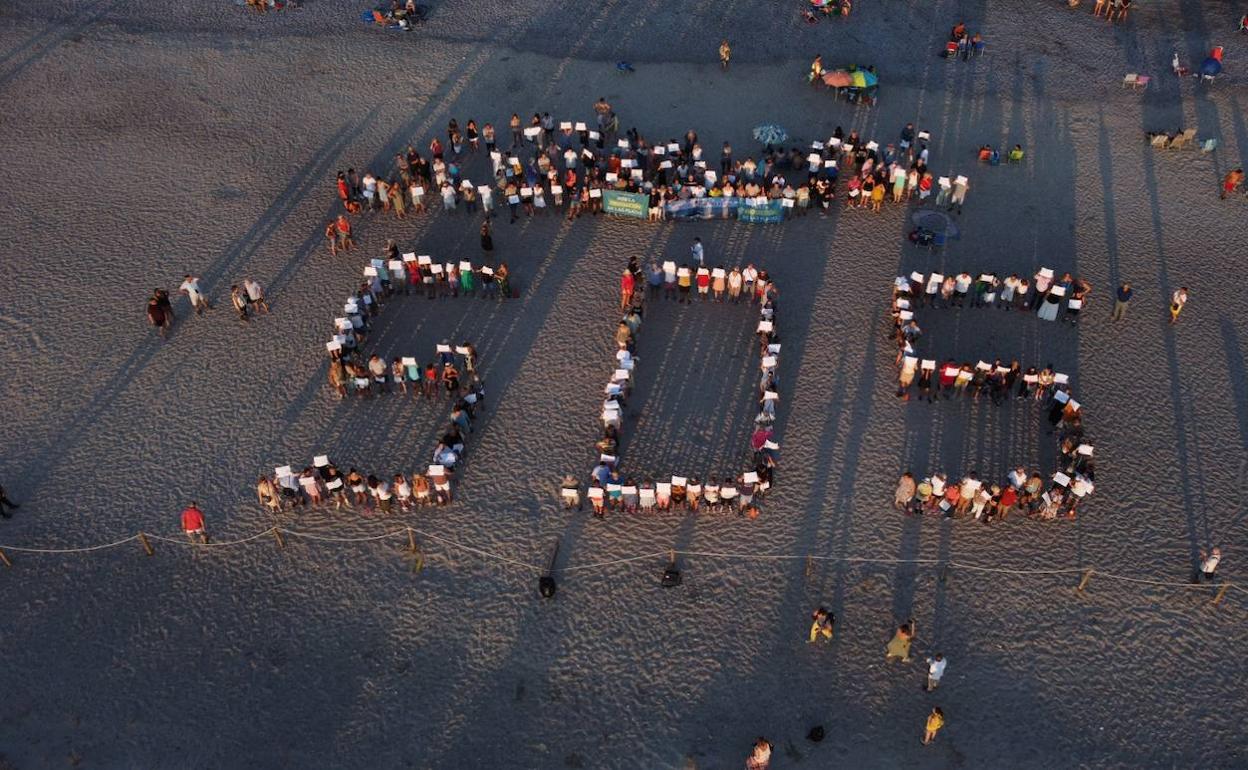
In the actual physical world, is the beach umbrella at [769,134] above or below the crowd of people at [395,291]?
above

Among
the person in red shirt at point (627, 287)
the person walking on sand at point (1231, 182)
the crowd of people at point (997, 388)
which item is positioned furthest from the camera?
the person walking on sand at point (1231, 182)

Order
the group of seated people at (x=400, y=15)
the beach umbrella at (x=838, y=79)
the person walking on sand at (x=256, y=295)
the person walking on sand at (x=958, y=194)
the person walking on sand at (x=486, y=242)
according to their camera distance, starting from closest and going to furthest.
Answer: the person walking on sand at (x=256, y=295) → the person walking on sand at (x=486, y=242) → the person walking on sand at (x=958, y=194) → the beach umbrella at (x=838, y=79) → the group of seated people at (x=400, y=15)

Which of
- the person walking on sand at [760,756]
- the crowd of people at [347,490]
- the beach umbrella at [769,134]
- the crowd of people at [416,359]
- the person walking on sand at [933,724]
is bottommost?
the person walking on sand at [760,756]

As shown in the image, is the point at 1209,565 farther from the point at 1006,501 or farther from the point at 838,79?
the point at 838,79

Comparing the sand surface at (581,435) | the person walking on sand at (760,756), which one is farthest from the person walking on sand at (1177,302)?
the person walking on sand at (760,756)

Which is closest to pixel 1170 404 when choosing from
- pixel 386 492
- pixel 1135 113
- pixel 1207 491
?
pixel 1207 491

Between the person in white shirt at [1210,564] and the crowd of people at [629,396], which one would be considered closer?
the person in white shirt at [1210,564]

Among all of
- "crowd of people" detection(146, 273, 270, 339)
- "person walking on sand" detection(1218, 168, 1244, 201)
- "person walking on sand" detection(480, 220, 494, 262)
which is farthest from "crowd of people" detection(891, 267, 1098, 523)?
"crowd of people" detection(146, 273, 270, 339)

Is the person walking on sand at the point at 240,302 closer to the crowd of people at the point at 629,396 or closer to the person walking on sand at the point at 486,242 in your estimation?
the person walking on sand at the point at 486,242

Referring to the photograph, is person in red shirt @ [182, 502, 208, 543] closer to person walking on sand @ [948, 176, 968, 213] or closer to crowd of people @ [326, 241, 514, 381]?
crowd of people @ [326, 241, 514, 381]
